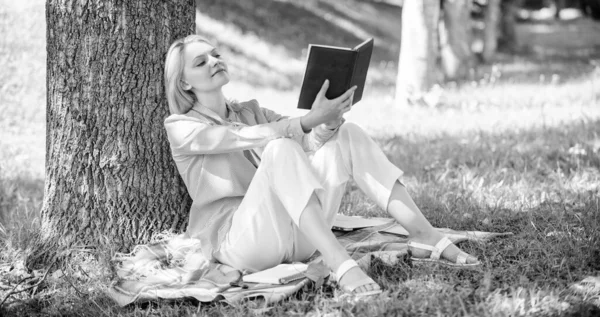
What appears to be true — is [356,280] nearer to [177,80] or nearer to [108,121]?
[177,80]

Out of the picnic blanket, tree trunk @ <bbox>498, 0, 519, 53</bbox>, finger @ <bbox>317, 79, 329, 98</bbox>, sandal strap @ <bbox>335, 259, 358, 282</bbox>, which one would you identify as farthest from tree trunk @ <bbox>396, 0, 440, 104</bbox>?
tree trunk @ <bbox>498, 0, 519, 53</bbox>

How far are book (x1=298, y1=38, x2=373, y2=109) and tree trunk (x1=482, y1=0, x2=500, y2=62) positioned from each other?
395 inches

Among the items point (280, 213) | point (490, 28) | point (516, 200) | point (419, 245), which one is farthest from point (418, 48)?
point (280, 213)

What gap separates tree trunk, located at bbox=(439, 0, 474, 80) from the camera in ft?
36.6

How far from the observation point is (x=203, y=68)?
3736mm

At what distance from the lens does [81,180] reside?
4.08 metres

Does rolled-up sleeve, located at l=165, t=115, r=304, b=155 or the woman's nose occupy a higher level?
the woman's nose

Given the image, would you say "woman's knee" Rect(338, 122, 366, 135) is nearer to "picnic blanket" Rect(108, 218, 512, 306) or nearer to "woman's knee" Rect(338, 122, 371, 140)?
"woman's knee" Rect(338, 122, 371, 140)

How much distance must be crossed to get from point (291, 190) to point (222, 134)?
0.47 m

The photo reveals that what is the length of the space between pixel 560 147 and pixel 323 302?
3501mm

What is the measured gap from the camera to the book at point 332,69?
3398 mm

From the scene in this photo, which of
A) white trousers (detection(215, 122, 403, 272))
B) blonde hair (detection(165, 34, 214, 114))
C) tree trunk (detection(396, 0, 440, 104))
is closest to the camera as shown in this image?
white trousers (detection(215, 122, 403, 272))

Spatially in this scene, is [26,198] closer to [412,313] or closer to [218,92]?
[218,92]

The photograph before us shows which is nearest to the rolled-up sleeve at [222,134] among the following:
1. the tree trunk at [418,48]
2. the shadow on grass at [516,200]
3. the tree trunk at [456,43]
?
the shadow on grass at [516,200]
